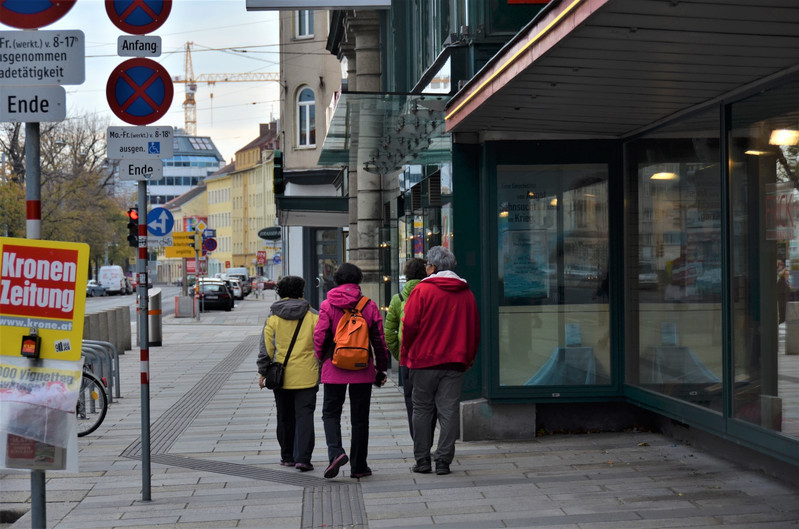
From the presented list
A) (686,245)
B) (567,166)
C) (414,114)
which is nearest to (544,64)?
(686,245)

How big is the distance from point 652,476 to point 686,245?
6.39 ft

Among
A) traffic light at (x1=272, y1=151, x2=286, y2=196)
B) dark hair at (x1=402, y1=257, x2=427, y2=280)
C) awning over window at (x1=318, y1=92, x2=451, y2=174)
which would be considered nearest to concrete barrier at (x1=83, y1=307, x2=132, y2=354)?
traffic light at (x1=272, y1=151, x2=286, y2=196)

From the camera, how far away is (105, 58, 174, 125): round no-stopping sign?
26.1 feet

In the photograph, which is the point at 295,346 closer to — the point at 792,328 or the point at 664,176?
Result: the point at 664,176

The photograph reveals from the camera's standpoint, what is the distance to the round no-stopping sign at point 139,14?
786 cm

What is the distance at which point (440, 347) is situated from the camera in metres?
8.76

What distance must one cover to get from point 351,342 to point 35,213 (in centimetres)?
340

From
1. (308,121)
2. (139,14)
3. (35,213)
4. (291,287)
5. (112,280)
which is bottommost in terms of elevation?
(112,280)

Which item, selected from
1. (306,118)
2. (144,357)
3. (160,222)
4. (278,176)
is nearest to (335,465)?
(144,357)

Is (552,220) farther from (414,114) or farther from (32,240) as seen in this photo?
(32,240)

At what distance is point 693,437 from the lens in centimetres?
979

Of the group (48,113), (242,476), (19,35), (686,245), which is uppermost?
(19,35)

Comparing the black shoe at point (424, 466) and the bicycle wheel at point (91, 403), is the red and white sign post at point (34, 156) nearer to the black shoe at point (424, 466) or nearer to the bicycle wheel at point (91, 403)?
the black shoe at point (424, 466)

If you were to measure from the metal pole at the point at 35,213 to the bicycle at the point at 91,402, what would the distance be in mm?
6196
